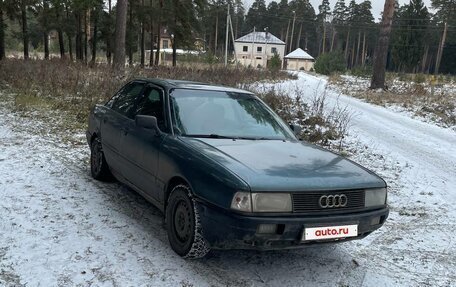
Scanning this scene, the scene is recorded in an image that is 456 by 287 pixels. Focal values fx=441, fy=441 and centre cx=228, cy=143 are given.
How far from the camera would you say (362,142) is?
954 centimetres

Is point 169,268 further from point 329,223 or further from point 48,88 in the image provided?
point 48,88

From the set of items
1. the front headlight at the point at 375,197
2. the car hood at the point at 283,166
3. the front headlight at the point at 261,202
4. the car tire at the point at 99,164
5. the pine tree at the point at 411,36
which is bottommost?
the car tire at the point at 99,164

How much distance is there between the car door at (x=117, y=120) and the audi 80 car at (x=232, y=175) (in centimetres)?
3

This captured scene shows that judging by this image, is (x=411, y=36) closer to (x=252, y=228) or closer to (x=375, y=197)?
(x=375, y=197)

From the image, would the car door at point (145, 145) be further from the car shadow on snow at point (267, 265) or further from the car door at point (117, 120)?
the car shadow on snow at point (267, 265)

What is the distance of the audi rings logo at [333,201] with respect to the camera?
133 inches

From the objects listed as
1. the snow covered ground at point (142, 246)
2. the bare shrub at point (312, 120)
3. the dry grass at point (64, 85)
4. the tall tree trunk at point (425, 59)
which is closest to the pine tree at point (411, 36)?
the tall tree trunk at point (425, 59)

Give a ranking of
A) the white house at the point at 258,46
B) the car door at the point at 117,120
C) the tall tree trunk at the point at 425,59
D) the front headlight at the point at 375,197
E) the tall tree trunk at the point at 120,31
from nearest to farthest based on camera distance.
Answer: the front headlight at the point at 375,197, the car door at the point at 117,120, the tall tree trunk at the point at 120,31, the tall tree trunk at the point at 425,59, the white house at the point at 258,46

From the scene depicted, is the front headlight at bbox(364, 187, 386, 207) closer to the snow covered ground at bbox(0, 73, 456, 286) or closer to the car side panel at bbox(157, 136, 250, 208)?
the snow covered ground at bbox(0, 73, 456, 286)

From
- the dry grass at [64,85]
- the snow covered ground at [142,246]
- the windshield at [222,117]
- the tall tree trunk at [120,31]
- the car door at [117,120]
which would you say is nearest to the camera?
the snow covered ground at [142,246]

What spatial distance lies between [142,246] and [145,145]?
1024 mm

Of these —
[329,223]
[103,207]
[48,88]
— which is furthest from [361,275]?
[48,88]

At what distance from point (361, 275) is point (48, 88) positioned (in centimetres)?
1213

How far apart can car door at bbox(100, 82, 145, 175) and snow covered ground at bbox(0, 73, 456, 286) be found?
0.48 metres
